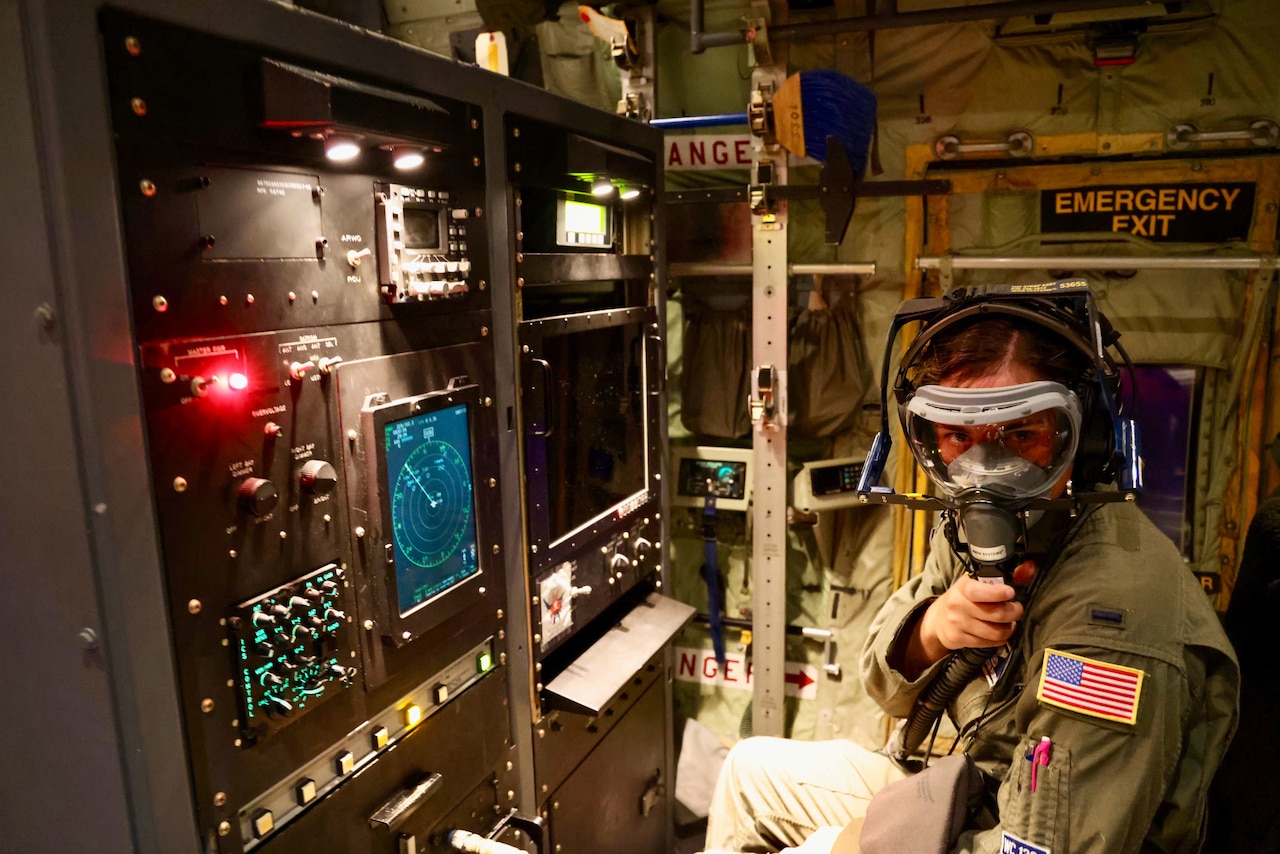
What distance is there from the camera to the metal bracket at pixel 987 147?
352 centimetres

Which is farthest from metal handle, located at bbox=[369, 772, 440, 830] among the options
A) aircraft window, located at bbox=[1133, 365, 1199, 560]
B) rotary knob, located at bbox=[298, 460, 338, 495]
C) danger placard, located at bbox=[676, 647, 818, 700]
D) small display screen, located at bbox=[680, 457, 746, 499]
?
aircraft window, located at bbox=[1133, 365, 1199, 560]

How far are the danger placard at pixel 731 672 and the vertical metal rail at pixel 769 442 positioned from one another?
1.26 ft

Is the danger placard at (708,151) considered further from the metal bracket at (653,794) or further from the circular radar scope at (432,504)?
the metal bracket at (653,794)

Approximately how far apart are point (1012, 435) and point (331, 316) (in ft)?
4.43

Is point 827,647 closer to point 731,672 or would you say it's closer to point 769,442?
point 731,672

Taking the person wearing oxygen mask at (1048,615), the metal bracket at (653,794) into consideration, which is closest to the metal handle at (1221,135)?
the person wearing oxygen mask at (1048,615)

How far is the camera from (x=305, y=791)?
170 centimetres

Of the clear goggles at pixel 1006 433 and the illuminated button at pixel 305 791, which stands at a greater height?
the clear goggles at pixel 1006 433

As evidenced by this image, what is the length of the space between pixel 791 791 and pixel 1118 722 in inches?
44.9

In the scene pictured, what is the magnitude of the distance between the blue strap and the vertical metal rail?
34cm

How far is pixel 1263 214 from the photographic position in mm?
3344

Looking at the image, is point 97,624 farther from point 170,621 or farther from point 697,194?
point 697,194

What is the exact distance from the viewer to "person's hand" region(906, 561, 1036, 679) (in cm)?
180

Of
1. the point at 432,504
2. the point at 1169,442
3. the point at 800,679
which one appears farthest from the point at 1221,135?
the point at 432,504
